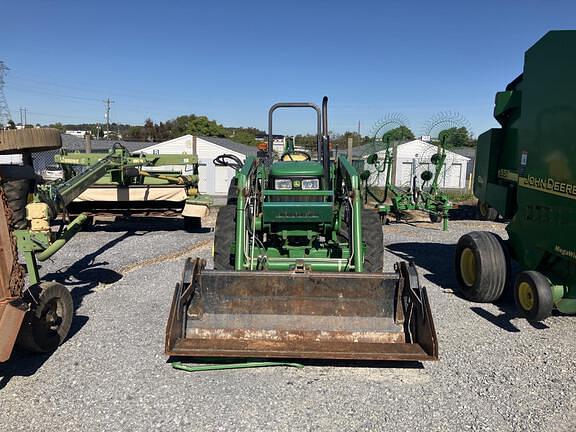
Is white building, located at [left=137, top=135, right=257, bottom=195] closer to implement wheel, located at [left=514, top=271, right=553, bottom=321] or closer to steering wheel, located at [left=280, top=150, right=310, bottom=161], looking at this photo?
steering wheel, located at [left=280, top=150, right=310, bottom=161]

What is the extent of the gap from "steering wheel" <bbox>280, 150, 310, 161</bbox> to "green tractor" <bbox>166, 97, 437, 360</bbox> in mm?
1238

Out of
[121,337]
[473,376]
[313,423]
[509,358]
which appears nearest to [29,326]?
[121,337]

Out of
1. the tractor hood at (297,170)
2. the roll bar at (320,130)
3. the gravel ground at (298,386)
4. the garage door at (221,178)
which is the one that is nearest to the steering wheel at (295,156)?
the roll bar at (320,130)

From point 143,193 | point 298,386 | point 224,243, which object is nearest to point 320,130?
point 224,243

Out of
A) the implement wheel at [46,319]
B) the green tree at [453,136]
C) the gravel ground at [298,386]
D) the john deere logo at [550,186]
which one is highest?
the green tree at [453,136]

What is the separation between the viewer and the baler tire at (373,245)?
5.60m

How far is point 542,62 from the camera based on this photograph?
5.32m

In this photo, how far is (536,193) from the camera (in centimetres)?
532

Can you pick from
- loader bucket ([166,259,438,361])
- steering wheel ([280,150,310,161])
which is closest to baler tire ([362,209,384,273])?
loader bucket ([166,259,438,361])

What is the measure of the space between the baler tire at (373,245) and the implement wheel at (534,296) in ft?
4.94

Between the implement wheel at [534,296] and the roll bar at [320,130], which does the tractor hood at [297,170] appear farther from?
the implement wheel at [534,296]

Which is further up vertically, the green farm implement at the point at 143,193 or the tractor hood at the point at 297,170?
the tractor hood at the point at 297,170

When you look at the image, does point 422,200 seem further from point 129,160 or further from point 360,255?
point 360,255

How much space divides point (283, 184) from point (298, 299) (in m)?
1.80
